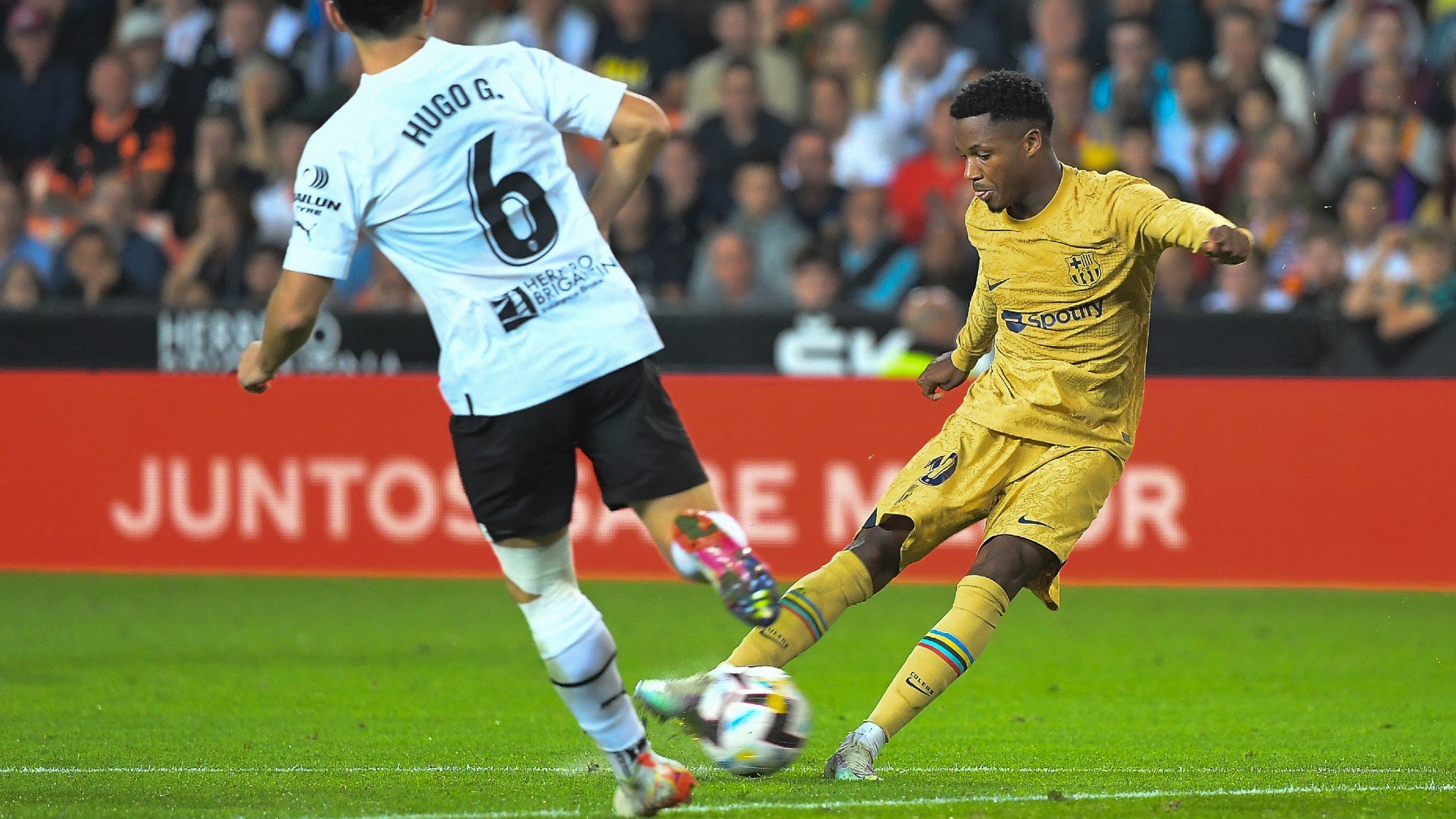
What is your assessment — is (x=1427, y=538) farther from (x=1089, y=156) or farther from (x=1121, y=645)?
(x=1089, y=156)

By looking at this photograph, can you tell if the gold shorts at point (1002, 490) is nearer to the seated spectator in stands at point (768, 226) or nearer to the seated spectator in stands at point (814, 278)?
the seated spectator in stands at point (814, 278)

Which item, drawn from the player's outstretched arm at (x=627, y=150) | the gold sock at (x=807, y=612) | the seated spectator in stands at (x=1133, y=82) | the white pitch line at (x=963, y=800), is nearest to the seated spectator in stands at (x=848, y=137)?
the seated spectator in stands at (x=1133, y=82)

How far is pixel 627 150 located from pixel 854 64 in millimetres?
8849

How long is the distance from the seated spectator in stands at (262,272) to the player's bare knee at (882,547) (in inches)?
291

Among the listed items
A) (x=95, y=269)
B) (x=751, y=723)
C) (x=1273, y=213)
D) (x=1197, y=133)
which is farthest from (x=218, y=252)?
(x=751, y=723)

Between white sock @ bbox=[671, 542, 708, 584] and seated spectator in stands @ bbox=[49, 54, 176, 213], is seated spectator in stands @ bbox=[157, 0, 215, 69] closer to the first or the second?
seated spectator in stands @ bbox=[49, 54, 176, 213]

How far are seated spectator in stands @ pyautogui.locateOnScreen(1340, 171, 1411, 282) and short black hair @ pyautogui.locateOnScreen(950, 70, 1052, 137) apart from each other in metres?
6.16

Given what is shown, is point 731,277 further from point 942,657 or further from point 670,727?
point 942,657

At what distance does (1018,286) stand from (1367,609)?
476 centimetres

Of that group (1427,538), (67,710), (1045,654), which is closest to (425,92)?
(67,710)

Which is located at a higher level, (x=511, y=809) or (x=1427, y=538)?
(x=511, y=809)

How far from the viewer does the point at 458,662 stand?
8070 millimetres

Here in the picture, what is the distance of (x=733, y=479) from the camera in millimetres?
10391

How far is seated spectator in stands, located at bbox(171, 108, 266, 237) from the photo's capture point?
13.3 m
